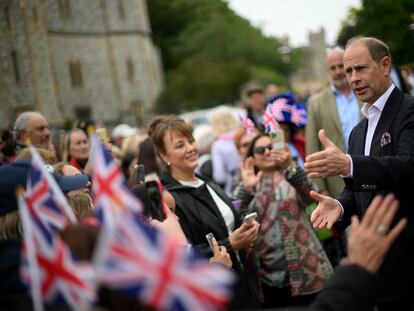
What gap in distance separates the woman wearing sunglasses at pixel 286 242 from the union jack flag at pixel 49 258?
3448 millimetres

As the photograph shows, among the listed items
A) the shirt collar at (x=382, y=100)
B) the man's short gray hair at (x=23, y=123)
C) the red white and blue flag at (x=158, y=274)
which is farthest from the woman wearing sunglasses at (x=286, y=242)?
the red white and blue flag at (x=158, y=274)

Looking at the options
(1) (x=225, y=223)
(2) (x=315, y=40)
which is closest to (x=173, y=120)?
(1) (x=225, y=223)

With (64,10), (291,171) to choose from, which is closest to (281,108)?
(291,171)

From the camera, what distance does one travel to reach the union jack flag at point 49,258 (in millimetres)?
2168

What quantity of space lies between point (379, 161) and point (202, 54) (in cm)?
6234

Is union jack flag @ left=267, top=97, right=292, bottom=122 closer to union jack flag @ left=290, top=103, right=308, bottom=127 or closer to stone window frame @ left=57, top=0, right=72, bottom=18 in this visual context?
union jack flag @ left=290, top=103, right=308, bottom=127

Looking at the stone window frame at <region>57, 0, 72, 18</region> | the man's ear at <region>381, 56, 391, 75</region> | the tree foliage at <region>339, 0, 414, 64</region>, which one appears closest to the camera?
the man's ear at <region>381, 56, 391, 75</region>

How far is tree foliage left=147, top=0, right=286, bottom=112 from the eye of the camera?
176 ft

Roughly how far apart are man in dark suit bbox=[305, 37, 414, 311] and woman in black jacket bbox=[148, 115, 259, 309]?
1.07 meters

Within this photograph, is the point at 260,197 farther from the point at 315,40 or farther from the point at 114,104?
the point at 315,40

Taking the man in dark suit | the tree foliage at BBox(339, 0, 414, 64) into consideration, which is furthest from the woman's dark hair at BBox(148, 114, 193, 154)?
the tree foliage at BBox(339, 0, 414, 64)

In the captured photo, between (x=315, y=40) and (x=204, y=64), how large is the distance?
6731 cm

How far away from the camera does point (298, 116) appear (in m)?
7.60

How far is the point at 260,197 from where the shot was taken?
6.00 m
